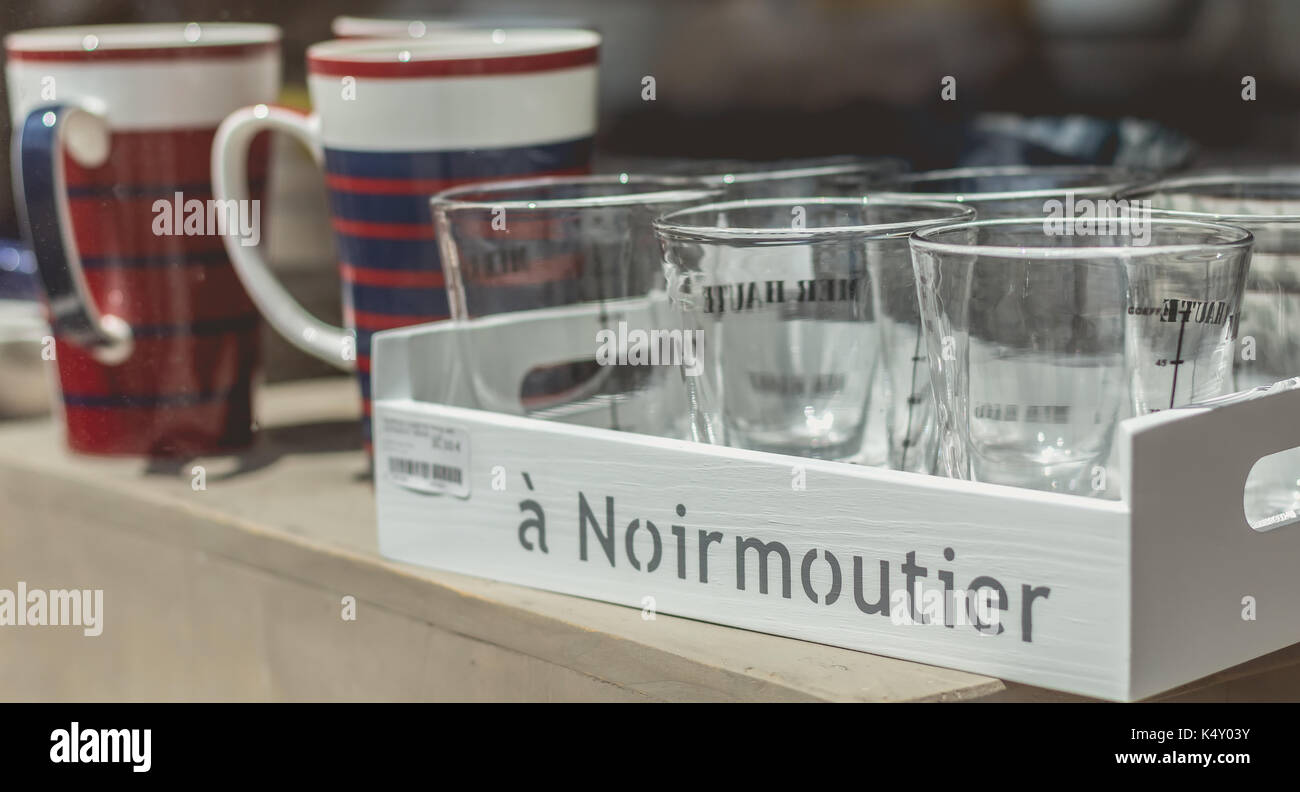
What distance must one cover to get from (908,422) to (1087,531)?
130mm

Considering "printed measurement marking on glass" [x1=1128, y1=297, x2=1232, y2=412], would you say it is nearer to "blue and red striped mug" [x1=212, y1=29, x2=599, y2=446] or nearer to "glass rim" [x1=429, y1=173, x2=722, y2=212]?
"glass rim" [x1=429, y1=173, x2=722, y2=212]

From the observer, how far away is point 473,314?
65 centimetres

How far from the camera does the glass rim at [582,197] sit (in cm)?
63

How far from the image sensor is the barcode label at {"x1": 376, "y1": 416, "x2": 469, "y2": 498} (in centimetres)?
62

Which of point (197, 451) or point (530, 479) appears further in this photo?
point (197, 451)

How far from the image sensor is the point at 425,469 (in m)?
0.63

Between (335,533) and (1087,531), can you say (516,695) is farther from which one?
(1087,531)

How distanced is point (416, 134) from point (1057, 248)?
31cm

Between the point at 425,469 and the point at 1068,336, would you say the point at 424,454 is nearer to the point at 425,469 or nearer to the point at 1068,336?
the point at 425,469

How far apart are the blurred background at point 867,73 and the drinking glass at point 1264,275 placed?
274mm

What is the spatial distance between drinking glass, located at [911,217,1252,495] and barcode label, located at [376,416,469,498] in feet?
0.67

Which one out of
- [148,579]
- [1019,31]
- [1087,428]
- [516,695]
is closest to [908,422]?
[1087,428]

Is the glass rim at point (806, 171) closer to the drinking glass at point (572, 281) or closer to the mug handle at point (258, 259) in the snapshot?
the drinking glass at point (572, 281)

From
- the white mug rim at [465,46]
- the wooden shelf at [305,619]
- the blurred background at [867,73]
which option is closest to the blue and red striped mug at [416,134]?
the white mug rim at [465,46]
